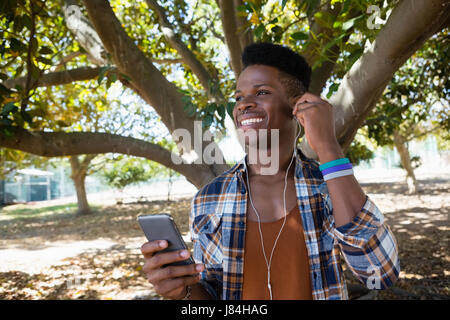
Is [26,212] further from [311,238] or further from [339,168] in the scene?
[339,168]

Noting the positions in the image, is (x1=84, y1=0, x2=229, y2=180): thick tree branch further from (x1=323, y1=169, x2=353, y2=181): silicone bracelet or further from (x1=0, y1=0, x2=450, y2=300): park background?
(x1=323, y1=169, x2=353, y2=181): silicone bracelet

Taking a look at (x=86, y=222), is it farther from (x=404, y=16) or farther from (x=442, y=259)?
(x=404, y=16)

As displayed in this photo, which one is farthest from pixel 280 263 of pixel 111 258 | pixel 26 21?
pixel 111 258

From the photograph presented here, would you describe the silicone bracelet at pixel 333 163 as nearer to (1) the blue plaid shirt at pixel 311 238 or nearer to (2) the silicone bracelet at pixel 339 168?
(2) the silicone bracelet at pixel 339 168

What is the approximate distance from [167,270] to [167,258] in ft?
0.19

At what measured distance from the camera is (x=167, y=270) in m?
1.23

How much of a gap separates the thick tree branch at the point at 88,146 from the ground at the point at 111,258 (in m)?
2.30

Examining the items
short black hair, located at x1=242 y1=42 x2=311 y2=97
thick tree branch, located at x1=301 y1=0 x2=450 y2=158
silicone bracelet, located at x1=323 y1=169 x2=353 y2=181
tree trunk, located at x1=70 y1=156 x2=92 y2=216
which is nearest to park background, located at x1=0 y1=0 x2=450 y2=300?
thick tree branch, located at x1=301 y1=0 x2=450 y2=158

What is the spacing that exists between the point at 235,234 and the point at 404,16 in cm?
139

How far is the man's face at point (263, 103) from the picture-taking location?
60.0 inches

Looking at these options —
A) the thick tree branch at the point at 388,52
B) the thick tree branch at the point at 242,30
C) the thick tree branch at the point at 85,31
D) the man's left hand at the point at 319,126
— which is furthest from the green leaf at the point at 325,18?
the thick tree branch at the point at 85,31

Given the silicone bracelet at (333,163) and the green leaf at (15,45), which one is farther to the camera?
the green leaf at (15,45)

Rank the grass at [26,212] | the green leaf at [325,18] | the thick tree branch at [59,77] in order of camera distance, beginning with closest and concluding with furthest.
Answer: the green leaf at [325,18] → the thick tree branch at [59,77] → the grass at [26,212]

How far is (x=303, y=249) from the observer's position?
4.61 ft
